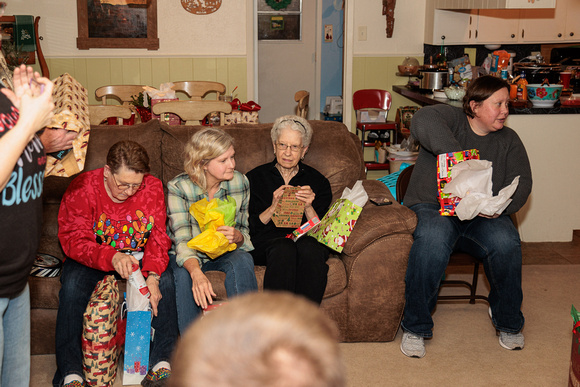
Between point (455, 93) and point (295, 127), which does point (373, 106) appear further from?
point (295, 127)

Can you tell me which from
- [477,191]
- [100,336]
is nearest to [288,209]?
[477,191]

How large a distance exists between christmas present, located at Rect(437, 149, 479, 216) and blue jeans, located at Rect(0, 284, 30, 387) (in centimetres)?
194

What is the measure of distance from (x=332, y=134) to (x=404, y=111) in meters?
2.72

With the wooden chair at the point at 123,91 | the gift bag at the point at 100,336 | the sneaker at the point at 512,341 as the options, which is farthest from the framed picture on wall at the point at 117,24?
the sneaker at the point at 512,341

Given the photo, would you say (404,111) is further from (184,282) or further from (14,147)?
(14,147)

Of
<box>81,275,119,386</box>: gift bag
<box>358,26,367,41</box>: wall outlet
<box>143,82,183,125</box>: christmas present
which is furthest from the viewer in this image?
<box>358,26,367,41</box>: wall outlet

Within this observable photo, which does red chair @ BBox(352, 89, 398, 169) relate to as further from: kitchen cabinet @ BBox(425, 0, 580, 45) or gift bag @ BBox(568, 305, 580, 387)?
gift bag @ BBox(568, 305, 580, 387)

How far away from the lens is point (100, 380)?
244 cm

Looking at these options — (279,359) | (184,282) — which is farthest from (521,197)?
(279,359)

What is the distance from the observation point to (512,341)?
286 centimetres

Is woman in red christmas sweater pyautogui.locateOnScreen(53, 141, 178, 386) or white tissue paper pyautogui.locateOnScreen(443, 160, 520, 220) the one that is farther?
white tissue paper pyautogui.locateOnScreen(443, 160, 520, 220)

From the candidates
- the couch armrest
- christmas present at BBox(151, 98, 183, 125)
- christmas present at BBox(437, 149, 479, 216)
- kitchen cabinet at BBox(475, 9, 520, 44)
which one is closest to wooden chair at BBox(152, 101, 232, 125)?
christmas present at BBox(151, 98, 183, 125)

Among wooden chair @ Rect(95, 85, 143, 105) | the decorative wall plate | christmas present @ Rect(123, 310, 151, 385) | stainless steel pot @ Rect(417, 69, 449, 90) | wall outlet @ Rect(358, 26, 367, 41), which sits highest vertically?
the decorative wall plate

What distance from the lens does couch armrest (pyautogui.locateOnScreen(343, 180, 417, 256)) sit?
2781 millimetres
